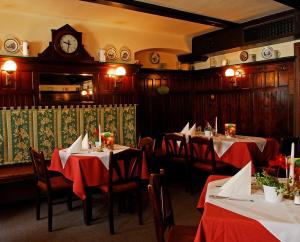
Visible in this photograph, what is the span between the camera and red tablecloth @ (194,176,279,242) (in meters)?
1.56

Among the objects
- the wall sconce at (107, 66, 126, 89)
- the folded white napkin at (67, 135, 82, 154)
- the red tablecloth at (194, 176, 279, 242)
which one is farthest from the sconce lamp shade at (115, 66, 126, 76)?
the red tablecloth at (194, 176, 279, 242)

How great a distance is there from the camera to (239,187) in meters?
2.02

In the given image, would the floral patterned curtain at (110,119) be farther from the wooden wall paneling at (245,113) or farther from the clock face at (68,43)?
the wooden wall paneling at (245,113)

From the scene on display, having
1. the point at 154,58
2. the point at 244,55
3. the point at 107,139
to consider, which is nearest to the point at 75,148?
the point at 107,139

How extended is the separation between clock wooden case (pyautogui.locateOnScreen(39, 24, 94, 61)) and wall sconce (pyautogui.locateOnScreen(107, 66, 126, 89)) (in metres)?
0.45

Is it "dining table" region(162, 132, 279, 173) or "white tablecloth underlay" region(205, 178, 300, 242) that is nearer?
"white tablecloth underlay" region(205, 178, 300, 242)

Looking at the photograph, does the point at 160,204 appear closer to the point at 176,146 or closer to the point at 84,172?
the point at 84,172

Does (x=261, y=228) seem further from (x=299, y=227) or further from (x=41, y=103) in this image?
(x=41, y=103)

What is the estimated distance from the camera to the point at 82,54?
500cm

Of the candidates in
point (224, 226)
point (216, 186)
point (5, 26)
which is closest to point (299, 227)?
point (224, 226)

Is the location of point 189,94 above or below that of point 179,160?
above

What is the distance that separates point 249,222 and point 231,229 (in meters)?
0.10

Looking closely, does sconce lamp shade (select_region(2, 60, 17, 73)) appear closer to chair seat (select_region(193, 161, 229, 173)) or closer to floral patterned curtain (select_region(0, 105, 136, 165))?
floral patterned curtain (select_region(0, 105, 136, 165))

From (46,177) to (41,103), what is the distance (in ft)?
5.36
